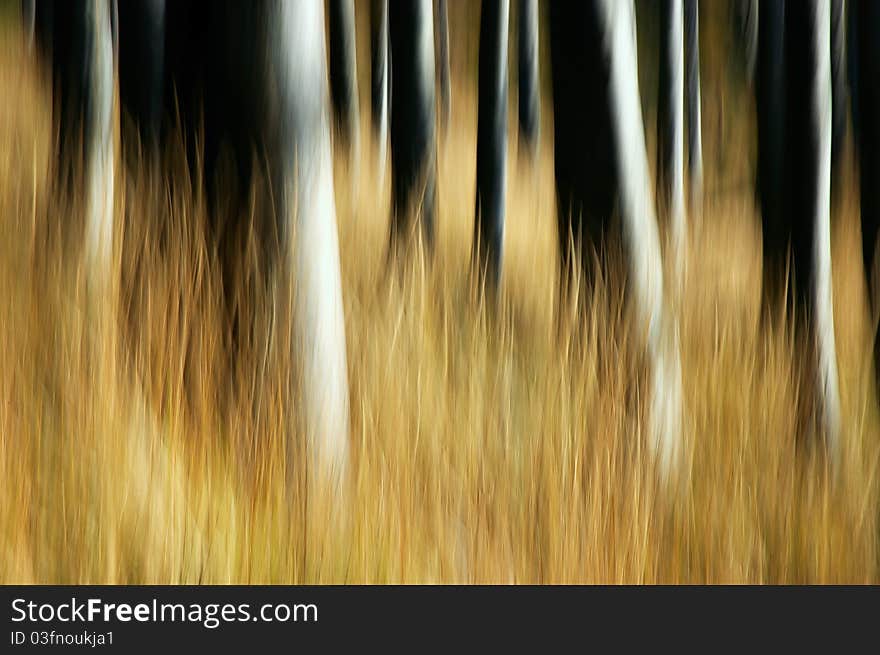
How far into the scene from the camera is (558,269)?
1.38m

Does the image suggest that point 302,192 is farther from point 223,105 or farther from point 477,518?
point 477,518

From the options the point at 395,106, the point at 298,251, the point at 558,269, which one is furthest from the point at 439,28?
the point at 298,251

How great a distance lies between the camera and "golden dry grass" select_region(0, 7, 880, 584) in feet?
A: 3.25

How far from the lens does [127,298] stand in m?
1.10

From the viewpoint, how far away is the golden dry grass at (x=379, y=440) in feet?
3.25

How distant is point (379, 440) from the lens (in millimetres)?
1101

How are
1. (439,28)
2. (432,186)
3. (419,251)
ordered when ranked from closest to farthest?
(419,251) → (432,186) → (439,28)

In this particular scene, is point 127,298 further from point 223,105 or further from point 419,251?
point 419,251

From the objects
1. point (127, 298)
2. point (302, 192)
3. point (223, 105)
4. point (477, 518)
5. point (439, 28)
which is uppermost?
A: point (439, 28)

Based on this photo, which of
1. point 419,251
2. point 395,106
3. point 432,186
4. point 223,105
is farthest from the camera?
point 395,106
